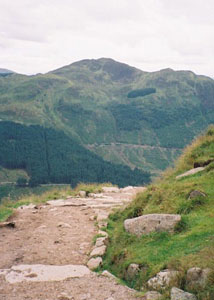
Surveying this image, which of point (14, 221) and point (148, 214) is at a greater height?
point (148, 214)

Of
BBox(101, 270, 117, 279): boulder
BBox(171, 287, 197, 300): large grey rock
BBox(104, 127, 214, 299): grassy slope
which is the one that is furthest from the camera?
BBox(101, 270, 117, 279): boulder

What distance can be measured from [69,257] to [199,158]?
10618 millimetres

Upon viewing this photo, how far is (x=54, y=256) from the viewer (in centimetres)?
1184

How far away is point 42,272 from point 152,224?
428cm

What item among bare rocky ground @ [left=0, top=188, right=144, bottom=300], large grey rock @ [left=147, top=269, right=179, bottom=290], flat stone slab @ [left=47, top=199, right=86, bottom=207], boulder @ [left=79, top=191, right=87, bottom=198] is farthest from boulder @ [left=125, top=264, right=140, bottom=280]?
boulder @ [left=79, top=191, right=87, bottom=198]

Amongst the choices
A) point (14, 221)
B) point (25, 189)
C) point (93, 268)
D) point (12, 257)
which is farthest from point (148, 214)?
point (25, 189)

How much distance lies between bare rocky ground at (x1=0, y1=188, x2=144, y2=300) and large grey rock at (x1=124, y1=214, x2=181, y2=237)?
218 centimetres

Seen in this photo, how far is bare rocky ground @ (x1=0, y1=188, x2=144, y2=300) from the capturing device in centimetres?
877

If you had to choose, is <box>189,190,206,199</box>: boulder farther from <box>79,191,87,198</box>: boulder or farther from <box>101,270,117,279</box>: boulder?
<box>79,191,87,198</box>: boulder

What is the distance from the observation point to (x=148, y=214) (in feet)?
40.0

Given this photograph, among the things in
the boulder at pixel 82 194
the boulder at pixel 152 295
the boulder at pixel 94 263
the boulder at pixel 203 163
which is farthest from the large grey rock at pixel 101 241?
the boulder at pixel 82 194

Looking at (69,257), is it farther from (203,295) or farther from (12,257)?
(203,295)

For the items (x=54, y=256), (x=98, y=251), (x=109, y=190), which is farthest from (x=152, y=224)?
(x=109, y=190)

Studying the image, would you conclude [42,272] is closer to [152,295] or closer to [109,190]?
[152,295]
